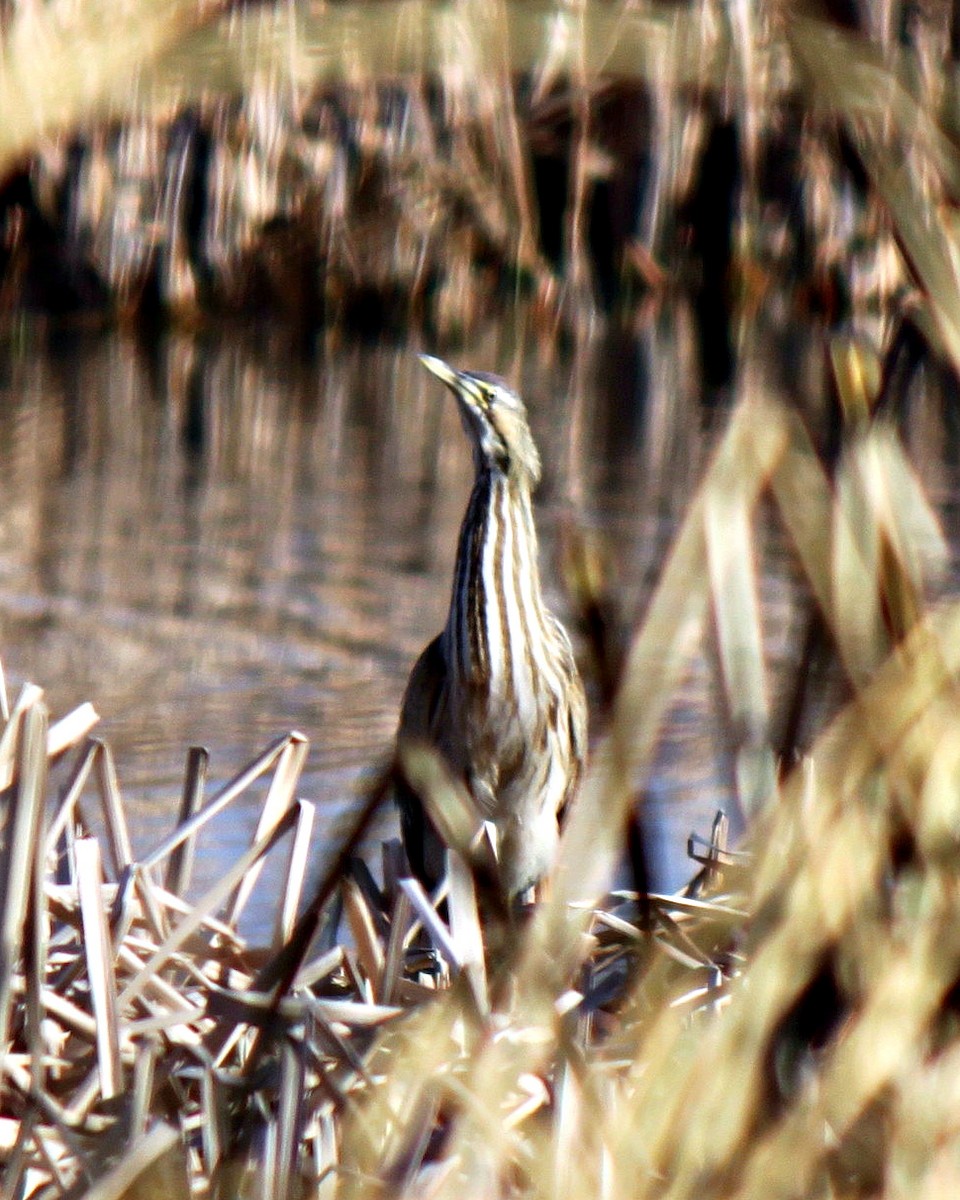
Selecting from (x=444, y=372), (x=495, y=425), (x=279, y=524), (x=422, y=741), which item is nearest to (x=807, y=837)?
(x=422, y=741)

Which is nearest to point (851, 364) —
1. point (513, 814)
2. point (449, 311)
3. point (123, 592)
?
point (513, 814)

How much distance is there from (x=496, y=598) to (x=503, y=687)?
0.43 ft

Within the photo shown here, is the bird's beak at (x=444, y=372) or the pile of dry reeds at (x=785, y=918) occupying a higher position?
the bird's beak at (x=444, y=372)

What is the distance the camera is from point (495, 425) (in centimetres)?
315

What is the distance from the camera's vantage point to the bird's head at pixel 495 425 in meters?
3.13

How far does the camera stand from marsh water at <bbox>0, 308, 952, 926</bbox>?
4438mm

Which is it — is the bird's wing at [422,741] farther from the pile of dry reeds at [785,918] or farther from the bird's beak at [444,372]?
the pile of dry reeds at [785,918]

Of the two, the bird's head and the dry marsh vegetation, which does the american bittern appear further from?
the dry marsh vegetation

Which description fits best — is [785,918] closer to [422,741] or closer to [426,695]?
[422,741]

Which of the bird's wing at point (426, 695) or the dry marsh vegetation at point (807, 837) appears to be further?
the bird's wing at point (426, 695)

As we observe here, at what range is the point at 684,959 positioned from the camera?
2041mm

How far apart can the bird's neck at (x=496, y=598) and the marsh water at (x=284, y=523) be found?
90 millimetres

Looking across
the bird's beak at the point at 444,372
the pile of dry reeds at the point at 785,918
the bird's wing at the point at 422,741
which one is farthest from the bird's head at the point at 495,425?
the pile of dry reeds at the point at 785,918

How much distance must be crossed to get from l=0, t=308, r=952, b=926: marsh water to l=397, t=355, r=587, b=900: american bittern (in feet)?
0.34
